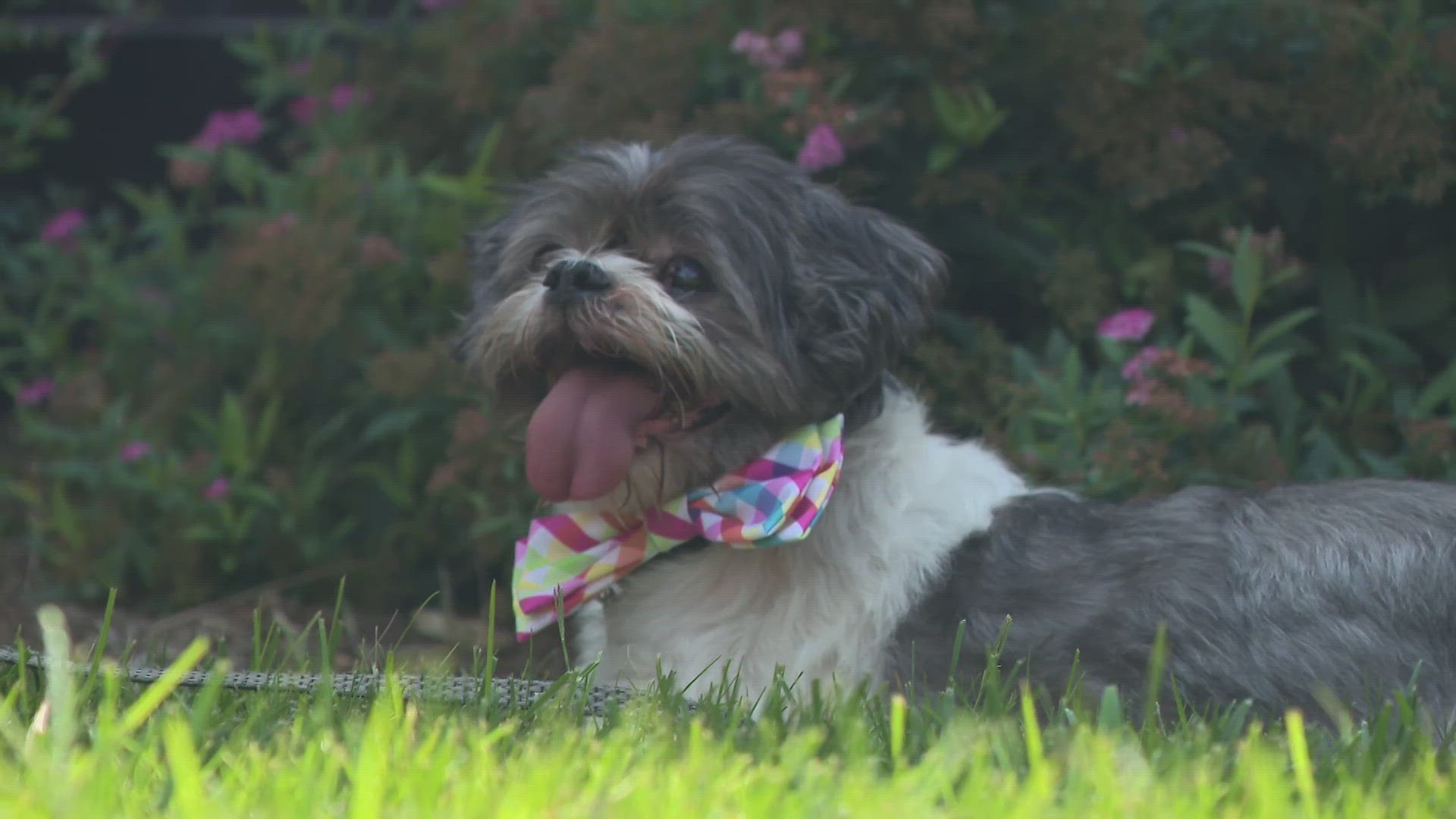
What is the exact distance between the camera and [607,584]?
352 cm

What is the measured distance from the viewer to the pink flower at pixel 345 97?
605cm

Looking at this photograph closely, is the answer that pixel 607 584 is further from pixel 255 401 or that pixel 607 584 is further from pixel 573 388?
pixel 255 401

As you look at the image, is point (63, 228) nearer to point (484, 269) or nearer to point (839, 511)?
point (484, 269)

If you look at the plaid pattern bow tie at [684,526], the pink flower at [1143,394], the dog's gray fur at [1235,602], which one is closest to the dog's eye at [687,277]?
the plaid pattern bow tie at [684,526]

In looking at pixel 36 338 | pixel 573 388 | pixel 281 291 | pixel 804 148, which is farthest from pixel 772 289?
pixel 36 338

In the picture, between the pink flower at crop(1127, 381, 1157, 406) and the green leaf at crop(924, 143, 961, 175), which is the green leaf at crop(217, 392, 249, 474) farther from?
the pink flower at crop(1127, 381, 1157, 406)

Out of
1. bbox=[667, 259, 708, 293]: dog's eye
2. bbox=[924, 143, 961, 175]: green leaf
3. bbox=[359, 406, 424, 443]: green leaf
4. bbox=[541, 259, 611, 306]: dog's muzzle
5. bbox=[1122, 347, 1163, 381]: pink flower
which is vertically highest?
bbox=[541, 259, 611, 306]: dog's muzzle

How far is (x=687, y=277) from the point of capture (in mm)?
3424

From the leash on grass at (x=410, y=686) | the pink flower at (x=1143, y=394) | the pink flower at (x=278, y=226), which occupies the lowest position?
the pink flower at (x=1143, y=394)

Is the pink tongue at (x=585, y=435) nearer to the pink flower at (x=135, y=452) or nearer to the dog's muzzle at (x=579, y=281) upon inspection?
the dog's muzzle at (x=579, y=281)

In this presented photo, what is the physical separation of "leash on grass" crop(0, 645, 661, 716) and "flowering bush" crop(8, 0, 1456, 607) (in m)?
1.69

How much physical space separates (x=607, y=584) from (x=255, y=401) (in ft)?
8.24

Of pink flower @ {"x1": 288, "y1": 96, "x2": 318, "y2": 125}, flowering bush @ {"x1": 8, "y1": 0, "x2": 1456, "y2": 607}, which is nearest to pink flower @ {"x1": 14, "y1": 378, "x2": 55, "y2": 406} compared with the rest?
flowering bush @ {"x1": 8, "y1": 0, "x2": 1456, "y2": 607}

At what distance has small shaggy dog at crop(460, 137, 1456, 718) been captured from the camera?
3.24m
